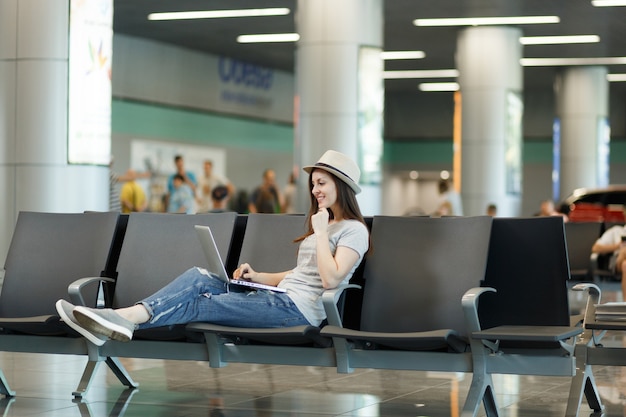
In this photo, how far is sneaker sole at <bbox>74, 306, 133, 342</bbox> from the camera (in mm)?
4922

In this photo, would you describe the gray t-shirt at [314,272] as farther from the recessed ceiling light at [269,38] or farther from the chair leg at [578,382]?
the recessed ceiling light at [269,38]

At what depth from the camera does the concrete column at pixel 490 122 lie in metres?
19.8

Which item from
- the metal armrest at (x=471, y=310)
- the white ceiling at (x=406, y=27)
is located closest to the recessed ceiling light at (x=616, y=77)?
the white ceiling at (x=406, y=27)

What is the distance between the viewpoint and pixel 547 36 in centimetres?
2195

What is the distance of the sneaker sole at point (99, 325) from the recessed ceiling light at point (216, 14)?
1500 cm

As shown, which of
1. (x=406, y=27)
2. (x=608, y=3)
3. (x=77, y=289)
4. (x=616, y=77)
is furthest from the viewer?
(x=616, y=77)

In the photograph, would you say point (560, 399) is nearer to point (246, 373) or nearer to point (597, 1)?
point (246, 373)

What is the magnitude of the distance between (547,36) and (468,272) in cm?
1740

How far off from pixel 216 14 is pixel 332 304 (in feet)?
51.9

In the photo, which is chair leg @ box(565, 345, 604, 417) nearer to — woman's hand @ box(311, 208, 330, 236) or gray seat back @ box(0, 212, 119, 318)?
woman's hand @ box(311, 208, 330, 236)

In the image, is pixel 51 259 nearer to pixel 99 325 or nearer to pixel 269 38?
pixel 99 325

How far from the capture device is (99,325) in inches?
195

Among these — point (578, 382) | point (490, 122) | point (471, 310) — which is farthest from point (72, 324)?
point (490, 122)

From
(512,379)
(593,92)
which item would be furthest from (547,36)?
(512,379)
